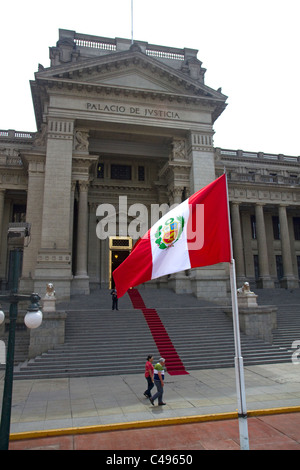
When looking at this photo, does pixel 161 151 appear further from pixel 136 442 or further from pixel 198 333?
pixel 136 442

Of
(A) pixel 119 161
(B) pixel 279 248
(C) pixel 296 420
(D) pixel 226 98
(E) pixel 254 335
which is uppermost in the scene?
(D) pixel 226 98

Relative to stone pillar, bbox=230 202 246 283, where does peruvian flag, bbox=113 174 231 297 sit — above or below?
below

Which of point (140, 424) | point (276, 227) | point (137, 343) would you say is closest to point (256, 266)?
point (276, 227)

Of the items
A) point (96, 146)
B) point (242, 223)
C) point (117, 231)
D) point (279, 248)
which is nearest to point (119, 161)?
point (96, 146)

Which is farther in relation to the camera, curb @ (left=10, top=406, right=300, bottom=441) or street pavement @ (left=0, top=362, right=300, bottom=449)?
street pavement @ (left=0, top=362, right=300, bottom=449)

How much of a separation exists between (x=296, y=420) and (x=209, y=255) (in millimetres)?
5271

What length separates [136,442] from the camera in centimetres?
741

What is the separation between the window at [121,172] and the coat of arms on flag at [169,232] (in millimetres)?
28040

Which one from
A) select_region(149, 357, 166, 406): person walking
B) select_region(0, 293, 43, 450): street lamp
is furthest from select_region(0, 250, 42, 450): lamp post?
select_region(149, 357, 166, 406): person walking

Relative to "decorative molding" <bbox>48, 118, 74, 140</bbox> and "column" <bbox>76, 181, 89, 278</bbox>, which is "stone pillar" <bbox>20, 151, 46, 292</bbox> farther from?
"column" <bbox>76, 181, 89, 278</bbox>

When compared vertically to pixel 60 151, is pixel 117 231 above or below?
below

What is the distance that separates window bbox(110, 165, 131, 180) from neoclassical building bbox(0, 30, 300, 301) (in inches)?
4.1

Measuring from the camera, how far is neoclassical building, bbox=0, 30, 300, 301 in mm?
26578

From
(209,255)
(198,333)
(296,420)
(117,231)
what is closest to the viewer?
(209,255)
